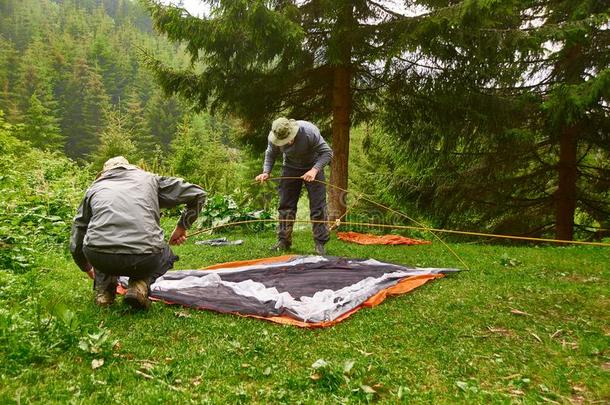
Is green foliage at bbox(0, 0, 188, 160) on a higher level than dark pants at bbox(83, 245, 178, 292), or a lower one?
higher

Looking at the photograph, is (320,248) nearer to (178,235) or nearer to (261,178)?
(261,178)

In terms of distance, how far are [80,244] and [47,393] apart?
4.76 feet

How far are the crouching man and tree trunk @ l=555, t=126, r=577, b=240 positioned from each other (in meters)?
8.10

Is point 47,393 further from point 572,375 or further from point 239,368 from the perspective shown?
point 572,375

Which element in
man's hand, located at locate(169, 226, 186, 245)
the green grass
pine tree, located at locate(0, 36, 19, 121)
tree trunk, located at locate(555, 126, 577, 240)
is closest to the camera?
the green grass

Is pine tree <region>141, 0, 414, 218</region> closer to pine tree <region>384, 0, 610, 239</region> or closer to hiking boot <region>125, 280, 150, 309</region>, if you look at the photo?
pine tree <region>384, 0, 610, 239</region>

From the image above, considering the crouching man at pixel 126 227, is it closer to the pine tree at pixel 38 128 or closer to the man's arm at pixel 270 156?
the man's arm at pixel 270 156

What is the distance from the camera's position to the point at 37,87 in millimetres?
48219

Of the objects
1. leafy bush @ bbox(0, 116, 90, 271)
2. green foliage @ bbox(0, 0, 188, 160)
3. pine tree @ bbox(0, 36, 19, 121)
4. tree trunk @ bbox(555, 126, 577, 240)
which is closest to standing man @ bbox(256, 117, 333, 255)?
leafy bush @ bbox(0, 116, 90, 271)

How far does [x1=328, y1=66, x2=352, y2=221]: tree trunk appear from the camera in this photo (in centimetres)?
827

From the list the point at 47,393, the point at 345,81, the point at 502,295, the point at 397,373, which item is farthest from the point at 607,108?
the point at 47,393

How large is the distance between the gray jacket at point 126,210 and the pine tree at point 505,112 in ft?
15.7

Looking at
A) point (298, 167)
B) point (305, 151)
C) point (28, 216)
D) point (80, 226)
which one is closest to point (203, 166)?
point (28, 216)

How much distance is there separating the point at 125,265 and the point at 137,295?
282mm
